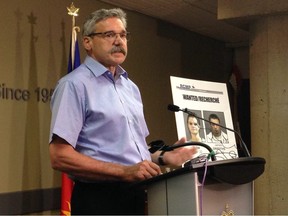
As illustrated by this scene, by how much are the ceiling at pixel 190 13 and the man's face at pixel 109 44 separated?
3.32 meters

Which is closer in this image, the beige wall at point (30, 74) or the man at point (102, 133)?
the man at point (102, 133)

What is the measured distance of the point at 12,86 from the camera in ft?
13.1

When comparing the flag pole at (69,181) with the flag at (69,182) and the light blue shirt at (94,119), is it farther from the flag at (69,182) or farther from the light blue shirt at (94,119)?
the light blue shirt at (94,119)

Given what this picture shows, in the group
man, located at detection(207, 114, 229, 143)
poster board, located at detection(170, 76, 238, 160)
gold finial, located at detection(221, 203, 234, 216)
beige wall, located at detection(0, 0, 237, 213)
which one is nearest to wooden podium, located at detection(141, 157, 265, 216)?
gold finial, located at detection(221, 203, 234, 216)

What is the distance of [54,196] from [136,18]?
2198mm

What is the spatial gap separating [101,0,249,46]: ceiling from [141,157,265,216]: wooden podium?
360cm

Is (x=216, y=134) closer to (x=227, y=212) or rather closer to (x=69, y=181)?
(x=69, y=181)

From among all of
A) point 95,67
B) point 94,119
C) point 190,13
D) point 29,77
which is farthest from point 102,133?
point 190,13

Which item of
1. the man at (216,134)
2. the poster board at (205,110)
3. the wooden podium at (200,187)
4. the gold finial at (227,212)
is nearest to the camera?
the wooden podium at (200,187)

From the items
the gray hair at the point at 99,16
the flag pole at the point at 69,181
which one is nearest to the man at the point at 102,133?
the gray hair at the point at 99,16

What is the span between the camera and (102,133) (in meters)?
1.76

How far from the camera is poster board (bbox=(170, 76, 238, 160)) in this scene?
3.73m

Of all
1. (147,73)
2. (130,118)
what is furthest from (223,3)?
(130,118)

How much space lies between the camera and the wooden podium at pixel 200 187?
1.49m
